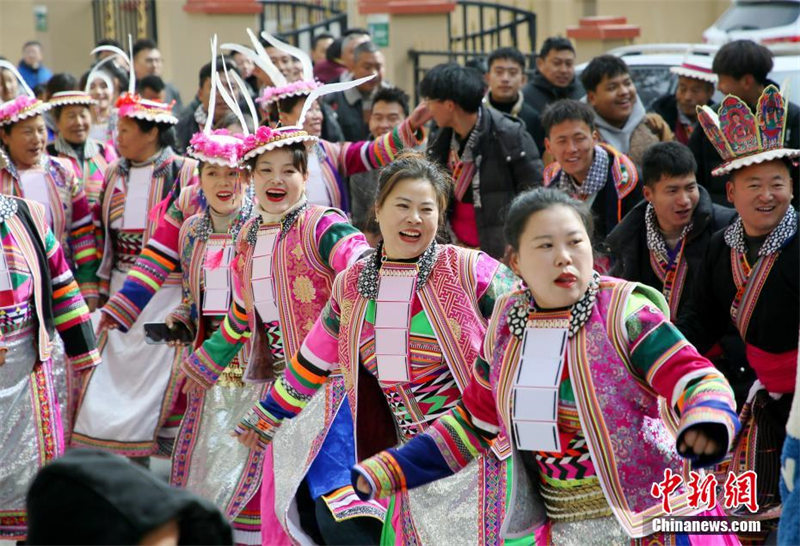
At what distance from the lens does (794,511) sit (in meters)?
3.05

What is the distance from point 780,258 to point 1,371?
11.1 feet

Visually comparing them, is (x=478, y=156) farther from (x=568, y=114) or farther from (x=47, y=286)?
(x=47, y=286)

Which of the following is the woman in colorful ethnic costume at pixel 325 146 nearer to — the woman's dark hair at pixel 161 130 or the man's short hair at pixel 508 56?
the woman's dark hair at pixel 161 130

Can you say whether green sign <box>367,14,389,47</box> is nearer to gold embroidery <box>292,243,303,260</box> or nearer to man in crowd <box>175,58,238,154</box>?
man in crowd <box>175,58,238,154</box>

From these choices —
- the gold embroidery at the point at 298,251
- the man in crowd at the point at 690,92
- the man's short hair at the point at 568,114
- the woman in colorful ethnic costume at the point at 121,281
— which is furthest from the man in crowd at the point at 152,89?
→ the gold embroidery at the point at 298,251

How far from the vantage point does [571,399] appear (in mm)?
3816

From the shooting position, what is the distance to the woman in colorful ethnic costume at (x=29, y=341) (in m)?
6.03

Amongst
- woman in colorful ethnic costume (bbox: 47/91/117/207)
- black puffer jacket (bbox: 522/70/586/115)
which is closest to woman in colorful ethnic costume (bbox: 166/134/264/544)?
woman in colorful ethnic costume (bbox: 47/91/117/207)

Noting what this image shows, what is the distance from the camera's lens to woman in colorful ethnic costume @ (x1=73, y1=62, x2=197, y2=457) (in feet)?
24.3

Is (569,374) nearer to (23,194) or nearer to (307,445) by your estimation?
(307,445)

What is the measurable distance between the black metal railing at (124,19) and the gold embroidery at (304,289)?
12.0m

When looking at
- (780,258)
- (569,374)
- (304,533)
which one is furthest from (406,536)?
(780,258)

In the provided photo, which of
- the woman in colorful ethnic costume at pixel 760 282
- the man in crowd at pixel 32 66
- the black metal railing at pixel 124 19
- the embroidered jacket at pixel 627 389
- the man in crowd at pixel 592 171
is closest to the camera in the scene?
the embroidered jacket at pixel 627 389

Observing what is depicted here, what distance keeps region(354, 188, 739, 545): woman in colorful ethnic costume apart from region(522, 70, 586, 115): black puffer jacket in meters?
5.18
